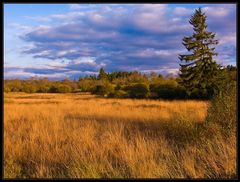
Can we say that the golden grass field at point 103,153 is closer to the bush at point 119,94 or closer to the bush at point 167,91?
the bush at point 167,91

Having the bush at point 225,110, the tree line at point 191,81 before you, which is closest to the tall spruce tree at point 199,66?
the tree line at point 191,81

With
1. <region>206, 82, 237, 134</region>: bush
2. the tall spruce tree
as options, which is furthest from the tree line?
<region>206, 82, 237, 134</region>: bush

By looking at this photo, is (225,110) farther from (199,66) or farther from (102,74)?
(199,66)

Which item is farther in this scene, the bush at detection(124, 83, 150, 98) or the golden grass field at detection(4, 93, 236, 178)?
the bush at detection(124, 83, 150, 98)

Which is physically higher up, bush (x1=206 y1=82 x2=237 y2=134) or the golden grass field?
bush (x1=206 y1=82 x2=237 y2=134)

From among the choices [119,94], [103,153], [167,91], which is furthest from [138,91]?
[103,153]

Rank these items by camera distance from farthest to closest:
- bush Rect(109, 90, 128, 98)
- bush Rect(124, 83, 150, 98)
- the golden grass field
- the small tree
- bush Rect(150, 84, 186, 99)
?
bush Rect(109, 90, 128, 98), bush Rect(124, 83, 150, 98), bush Rect(150, 84, 186, 99), the small tree, the golden grass field

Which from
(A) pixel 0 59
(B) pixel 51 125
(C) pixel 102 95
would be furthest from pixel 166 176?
(C) pixel 102 95

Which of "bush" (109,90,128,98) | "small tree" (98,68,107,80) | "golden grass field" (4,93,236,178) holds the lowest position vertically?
"golden grass field" (4,93,236,178)

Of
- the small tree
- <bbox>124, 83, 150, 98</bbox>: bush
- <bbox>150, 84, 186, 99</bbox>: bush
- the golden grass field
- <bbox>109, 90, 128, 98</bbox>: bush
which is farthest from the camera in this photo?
<bbox>109, 90, 128, 98</bbox>: bush

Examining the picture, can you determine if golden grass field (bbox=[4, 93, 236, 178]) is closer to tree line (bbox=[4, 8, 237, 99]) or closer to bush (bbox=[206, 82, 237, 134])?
bush (bbox=[206, 82, 237, 134])

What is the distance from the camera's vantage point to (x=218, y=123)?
9.42 m

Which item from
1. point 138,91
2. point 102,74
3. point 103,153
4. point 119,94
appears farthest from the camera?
point 119,94

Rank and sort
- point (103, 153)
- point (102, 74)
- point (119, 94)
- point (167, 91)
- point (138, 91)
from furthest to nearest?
point (119, 94), point (138, 91), point (167, 91), point (102, 74), point (103, 153)
